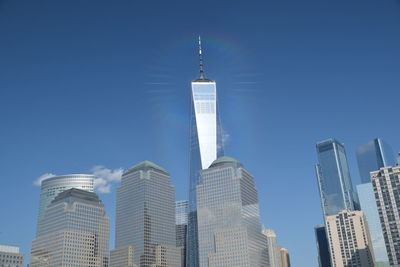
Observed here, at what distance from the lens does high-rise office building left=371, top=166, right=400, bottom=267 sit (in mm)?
182250

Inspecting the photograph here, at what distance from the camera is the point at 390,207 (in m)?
187

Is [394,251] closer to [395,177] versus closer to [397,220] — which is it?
[397,220]

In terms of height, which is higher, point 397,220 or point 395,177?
point 395,177

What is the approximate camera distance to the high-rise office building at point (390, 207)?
18225 centimetres

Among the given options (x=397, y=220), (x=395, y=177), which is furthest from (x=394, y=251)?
(x=395, y=177)

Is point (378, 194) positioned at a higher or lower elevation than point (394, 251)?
higher

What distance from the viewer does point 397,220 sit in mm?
183125

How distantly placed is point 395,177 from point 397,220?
17.7 metres

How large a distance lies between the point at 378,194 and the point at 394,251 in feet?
75.1

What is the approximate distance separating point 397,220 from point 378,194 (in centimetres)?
1290

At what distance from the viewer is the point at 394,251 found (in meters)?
182

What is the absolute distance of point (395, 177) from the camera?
7490 inches

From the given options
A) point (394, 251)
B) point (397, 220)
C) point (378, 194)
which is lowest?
point (394, 251)

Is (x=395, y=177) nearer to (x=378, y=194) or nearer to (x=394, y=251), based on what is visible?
(x=378, y=194)
